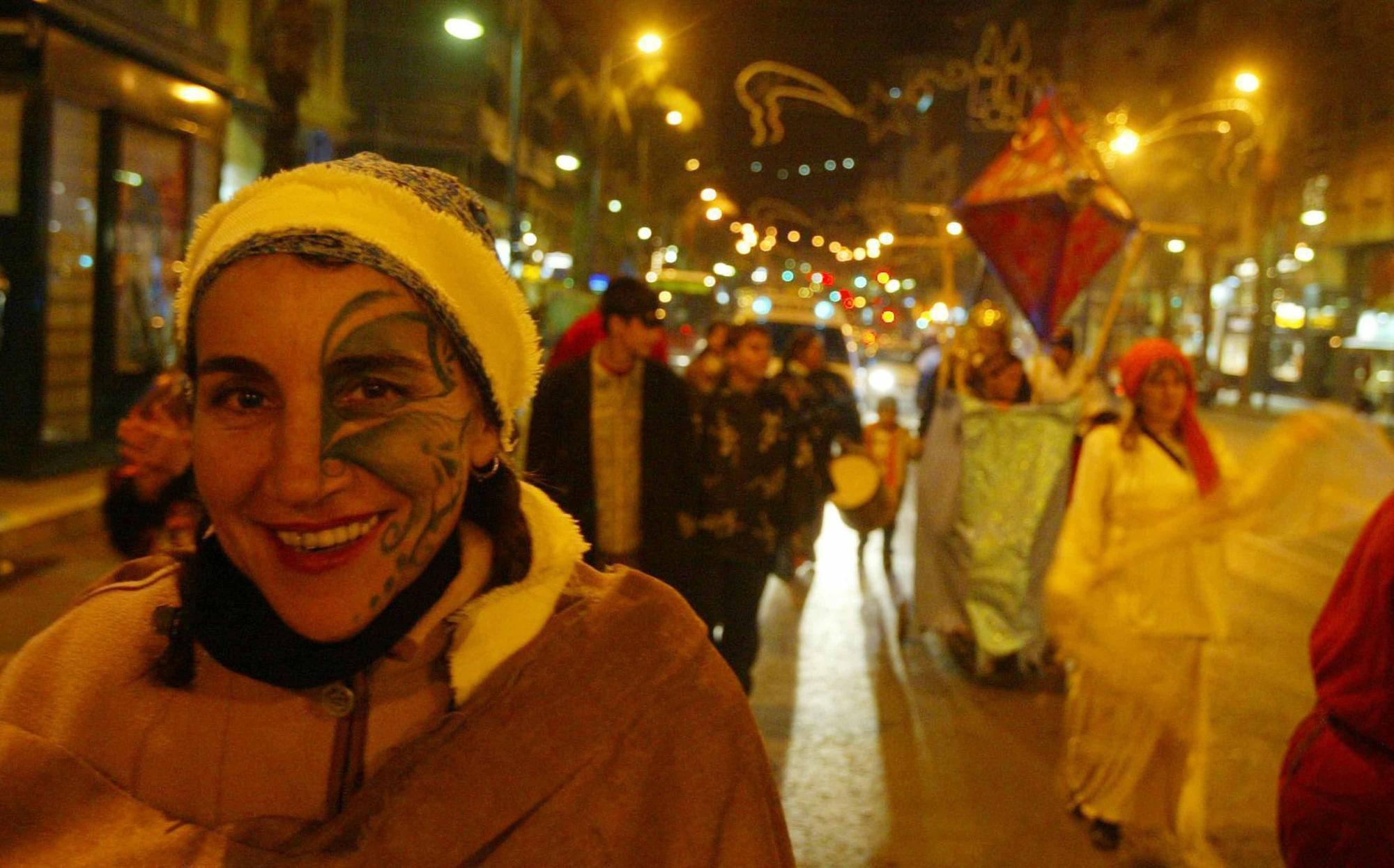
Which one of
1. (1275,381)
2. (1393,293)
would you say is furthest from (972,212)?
(1275,381)

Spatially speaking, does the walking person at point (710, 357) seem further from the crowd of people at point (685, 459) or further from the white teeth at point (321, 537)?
the white teeth at point (321, 537)

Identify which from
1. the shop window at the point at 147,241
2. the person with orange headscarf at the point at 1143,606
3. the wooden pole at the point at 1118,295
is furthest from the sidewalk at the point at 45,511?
the person with orange headscarf at the point at 1143,606

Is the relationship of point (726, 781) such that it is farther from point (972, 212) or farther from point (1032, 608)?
point (972, 212)

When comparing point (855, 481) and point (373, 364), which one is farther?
point (855, 481)

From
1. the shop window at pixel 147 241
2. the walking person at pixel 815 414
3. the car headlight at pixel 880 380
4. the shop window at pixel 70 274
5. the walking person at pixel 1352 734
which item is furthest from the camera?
the car headlight at pixel 880 380

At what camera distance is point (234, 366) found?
4.52ft

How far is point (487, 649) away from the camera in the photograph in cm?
147

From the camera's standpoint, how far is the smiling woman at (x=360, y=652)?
137 cm

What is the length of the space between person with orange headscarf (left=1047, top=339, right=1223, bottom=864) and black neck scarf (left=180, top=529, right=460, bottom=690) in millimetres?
3576

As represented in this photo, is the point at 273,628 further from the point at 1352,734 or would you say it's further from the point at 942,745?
the point at 942,745

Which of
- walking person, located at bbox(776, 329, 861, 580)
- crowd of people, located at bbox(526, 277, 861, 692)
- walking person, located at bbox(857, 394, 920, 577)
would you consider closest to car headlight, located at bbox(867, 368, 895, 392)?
walking person, located at bbox(776, 329, 861, 580)

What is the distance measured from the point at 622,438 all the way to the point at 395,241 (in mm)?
3909

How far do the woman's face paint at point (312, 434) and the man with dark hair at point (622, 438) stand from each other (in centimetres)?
377

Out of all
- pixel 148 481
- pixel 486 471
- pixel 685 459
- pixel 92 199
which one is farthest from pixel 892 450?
pixel 92 199
